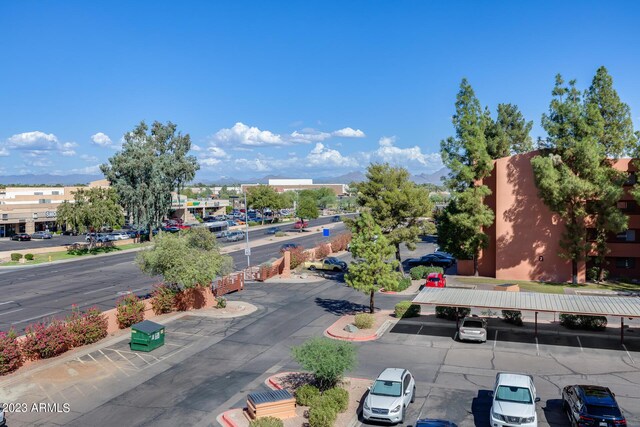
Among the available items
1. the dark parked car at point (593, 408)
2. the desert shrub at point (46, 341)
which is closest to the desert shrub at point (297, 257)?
the desert shrub at point (46, 341)

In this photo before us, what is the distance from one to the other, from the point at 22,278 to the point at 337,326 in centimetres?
3778

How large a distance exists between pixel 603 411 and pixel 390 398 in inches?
282

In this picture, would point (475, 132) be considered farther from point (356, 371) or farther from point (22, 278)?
point (22, 278)

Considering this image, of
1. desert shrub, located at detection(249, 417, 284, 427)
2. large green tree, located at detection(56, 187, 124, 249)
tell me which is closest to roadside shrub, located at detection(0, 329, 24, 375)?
desert shrub, located at detection(249, 417, 284, 427)

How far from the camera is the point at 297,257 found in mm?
55188

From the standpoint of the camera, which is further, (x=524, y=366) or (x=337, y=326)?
(x=337, y=326)

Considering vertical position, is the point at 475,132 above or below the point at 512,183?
above

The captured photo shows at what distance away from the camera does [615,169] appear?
4191 centimetres

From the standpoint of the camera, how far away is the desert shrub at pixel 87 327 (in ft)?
89.6

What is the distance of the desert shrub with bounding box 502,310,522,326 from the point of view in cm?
3177

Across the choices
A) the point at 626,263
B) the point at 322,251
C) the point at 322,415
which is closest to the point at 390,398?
the point at 322,415

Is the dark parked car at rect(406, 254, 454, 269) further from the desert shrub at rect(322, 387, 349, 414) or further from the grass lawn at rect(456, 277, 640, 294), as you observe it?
the desert shrub at rect(322, 387, 349, 414)

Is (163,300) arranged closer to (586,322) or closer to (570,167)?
(586,322)

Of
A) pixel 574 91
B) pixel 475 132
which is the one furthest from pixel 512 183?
pixel 574 91
